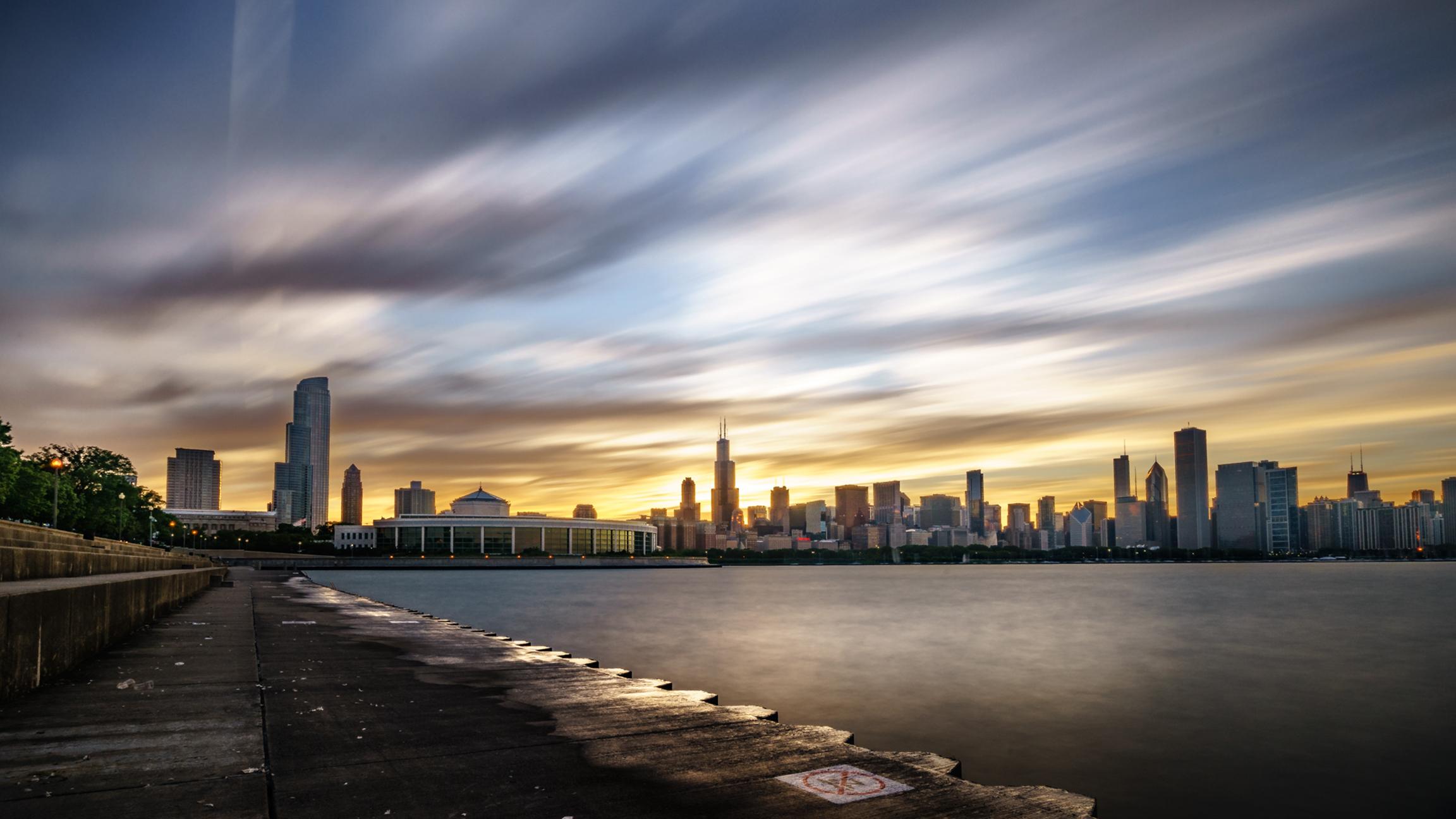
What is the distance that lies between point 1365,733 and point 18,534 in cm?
4617

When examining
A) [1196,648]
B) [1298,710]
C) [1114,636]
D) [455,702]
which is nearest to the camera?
[455,702]

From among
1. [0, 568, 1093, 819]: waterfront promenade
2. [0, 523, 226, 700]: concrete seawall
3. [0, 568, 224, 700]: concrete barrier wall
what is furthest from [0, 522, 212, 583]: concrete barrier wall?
[0, 568, 1093, 819]: waterfront promenade

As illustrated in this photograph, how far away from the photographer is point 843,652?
5328 cm

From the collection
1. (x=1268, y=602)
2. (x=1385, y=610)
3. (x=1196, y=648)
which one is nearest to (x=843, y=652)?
(x=1196, y=648)

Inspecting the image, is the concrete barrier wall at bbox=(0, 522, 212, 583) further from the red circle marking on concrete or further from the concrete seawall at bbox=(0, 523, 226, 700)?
the red circle marking on concrete

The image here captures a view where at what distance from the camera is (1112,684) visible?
4091cm

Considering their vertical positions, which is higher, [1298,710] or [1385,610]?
[1298,710]

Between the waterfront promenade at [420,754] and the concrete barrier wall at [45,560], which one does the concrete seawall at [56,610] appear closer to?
the concrete barrier wall at [45,560]

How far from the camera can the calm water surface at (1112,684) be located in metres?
23.3

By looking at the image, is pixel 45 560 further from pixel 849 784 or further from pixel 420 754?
pixel 849 784

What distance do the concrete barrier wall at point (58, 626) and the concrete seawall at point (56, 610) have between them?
1 centimetres

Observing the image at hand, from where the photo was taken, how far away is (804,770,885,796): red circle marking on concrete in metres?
9.23

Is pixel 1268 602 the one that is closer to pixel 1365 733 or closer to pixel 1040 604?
pixel 1040 604

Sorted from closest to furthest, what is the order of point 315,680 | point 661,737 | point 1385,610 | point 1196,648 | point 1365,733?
1. point 661,737
2. point 315,680
3. point 1365,733
4. point 1196,648
5. point 1385,610
